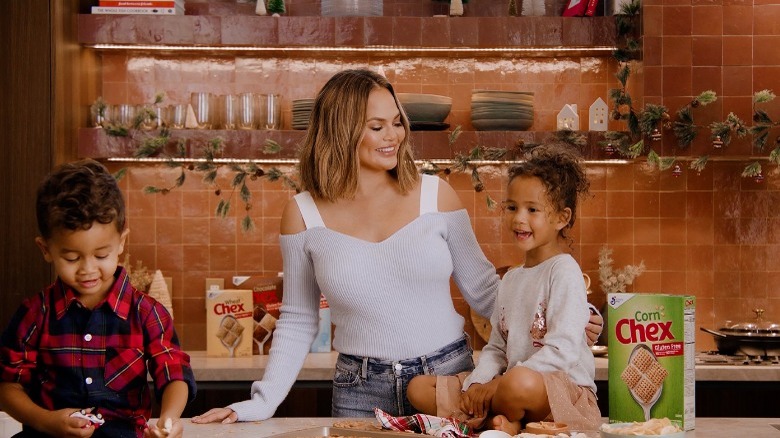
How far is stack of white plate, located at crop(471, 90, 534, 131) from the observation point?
4.24 m

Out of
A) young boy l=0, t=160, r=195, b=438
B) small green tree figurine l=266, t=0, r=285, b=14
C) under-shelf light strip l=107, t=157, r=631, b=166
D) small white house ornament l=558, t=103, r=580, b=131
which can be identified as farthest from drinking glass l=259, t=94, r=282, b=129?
young boy l=0, t=160, r=195, b=438

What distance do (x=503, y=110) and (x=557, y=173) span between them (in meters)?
1.70

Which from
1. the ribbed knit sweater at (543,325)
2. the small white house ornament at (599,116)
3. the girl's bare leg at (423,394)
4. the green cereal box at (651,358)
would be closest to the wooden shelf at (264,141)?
the small white house ornament at (599,116)

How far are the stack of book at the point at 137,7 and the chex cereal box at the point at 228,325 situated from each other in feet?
3.88

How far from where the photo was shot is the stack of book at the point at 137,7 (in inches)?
169

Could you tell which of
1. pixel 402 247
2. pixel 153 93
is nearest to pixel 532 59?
pixel 153 93

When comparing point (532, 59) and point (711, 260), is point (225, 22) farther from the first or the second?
point (711, 260)

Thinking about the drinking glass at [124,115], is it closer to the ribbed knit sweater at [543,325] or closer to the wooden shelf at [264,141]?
the wooden shelf at [264,141]

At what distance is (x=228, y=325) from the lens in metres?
4.25

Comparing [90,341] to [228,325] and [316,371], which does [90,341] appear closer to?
[316,371]

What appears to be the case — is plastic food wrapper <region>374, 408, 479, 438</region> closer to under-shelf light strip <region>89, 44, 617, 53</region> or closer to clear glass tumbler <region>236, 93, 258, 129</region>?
clear glass tumbler <region>236, 93, 258, 129</region>

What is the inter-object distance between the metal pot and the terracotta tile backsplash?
0.38 m

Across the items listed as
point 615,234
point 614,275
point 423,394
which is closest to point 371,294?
point 423,394


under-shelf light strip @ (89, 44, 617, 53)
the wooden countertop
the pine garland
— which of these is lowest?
the wooden countertop
